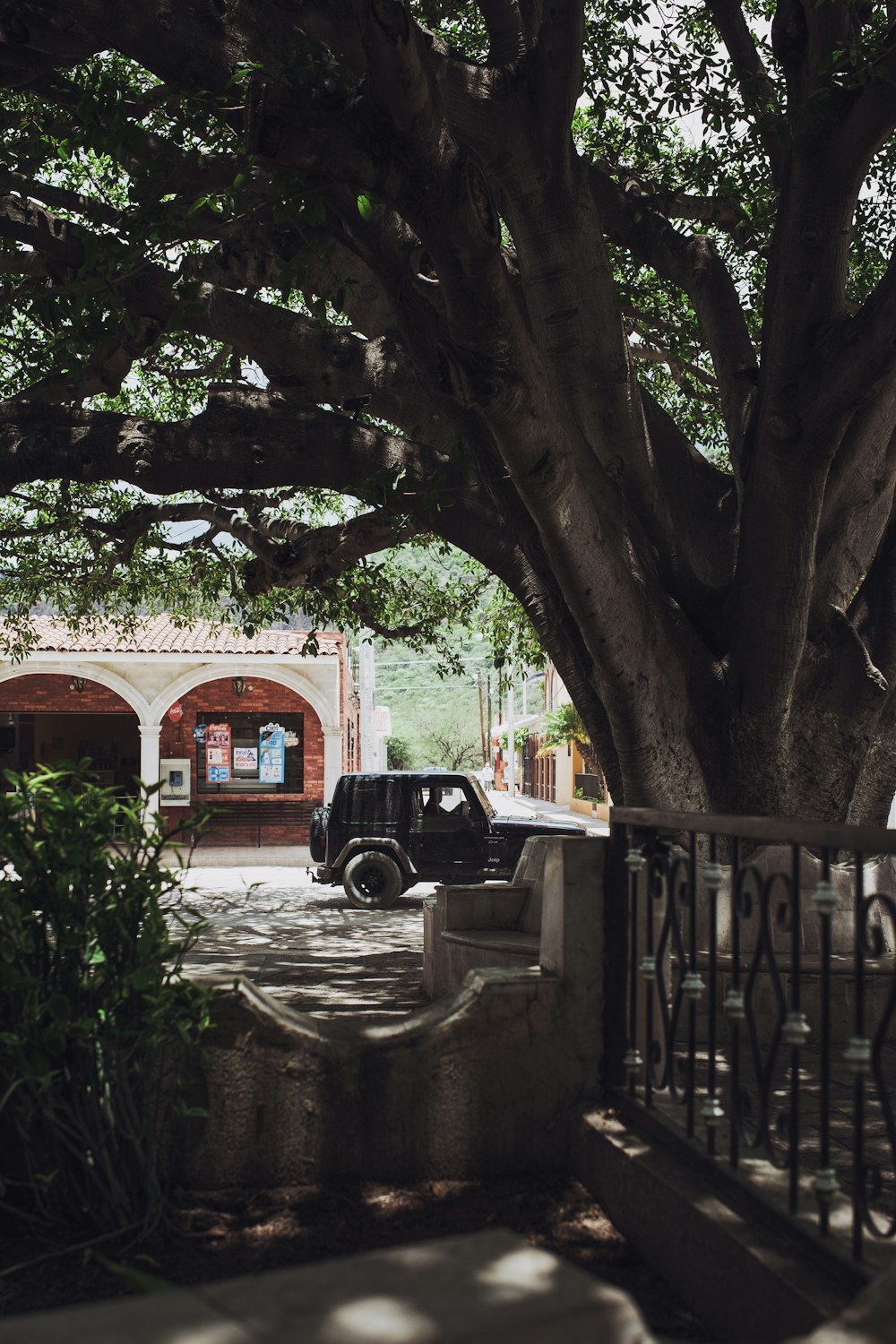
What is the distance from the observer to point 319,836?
16.0 m

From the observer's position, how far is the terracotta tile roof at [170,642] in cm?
2417

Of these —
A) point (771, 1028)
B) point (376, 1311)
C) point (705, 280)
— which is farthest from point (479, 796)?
point (376, 1311)

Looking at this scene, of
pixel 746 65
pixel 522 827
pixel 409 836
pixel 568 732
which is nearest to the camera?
pixel 746 65

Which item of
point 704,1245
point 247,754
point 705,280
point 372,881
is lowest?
point 372,881

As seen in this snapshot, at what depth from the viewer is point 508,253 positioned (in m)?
8.48

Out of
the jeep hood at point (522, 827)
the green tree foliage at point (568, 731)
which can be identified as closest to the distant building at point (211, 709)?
the jeep hood at point (522, 827)

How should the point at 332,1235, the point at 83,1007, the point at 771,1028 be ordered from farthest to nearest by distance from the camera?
the point at 771,1028 → the point at 332,1235 → the point at 83,1007

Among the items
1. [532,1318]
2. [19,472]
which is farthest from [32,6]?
[532,1318]

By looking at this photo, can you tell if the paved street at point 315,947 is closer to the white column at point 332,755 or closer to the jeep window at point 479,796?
the jeep window at point 479,796

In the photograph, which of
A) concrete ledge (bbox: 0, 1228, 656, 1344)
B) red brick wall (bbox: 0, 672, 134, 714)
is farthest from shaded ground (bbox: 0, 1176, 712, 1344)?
red brick wall (bbox: 0, 672, 134, 714)

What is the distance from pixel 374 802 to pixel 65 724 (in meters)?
14.9

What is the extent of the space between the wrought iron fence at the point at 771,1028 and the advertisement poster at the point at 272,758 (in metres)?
19.5

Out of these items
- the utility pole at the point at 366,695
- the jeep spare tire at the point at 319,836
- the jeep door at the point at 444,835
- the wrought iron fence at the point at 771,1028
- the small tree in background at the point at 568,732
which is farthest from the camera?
the utility pole at the point at 366,695

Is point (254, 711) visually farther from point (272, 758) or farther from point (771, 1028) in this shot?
point (771, 1028)
